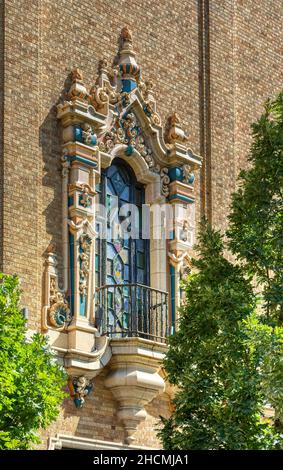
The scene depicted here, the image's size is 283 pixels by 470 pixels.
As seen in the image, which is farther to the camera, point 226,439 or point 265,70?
point 265,70

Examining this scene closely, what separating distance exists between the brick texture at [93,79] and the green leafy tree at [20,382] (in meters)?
2.75

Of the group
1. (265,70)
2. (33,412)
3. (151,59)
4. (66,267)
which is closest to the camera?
(33,412)

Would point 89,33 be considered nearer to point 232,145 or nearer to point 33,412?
point 232,145

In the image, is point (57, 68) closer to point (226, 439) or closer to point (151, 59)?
point (151, 59)

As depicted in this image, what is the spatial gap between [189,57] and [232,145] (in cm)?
188

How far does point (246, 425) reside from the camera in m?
20.6

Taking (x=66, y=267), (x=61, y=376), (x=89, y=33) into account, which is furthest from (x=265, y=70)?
(x=61, y=376)

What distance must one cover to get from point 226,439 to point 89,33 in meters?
8.73

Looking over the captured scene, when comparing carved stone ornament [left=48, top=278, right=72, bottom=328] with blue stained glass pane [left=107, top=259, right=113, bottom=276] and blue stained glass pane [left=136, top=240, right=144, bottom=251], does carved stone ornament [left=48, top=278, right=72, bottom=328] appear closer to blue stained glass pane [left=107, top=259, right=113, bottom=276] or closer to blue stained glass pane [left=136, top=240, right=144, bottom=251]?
blue stained glass pane [left=107, top=259, right=113, bottom=276]

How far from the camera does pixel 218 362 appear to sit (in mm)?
21250
